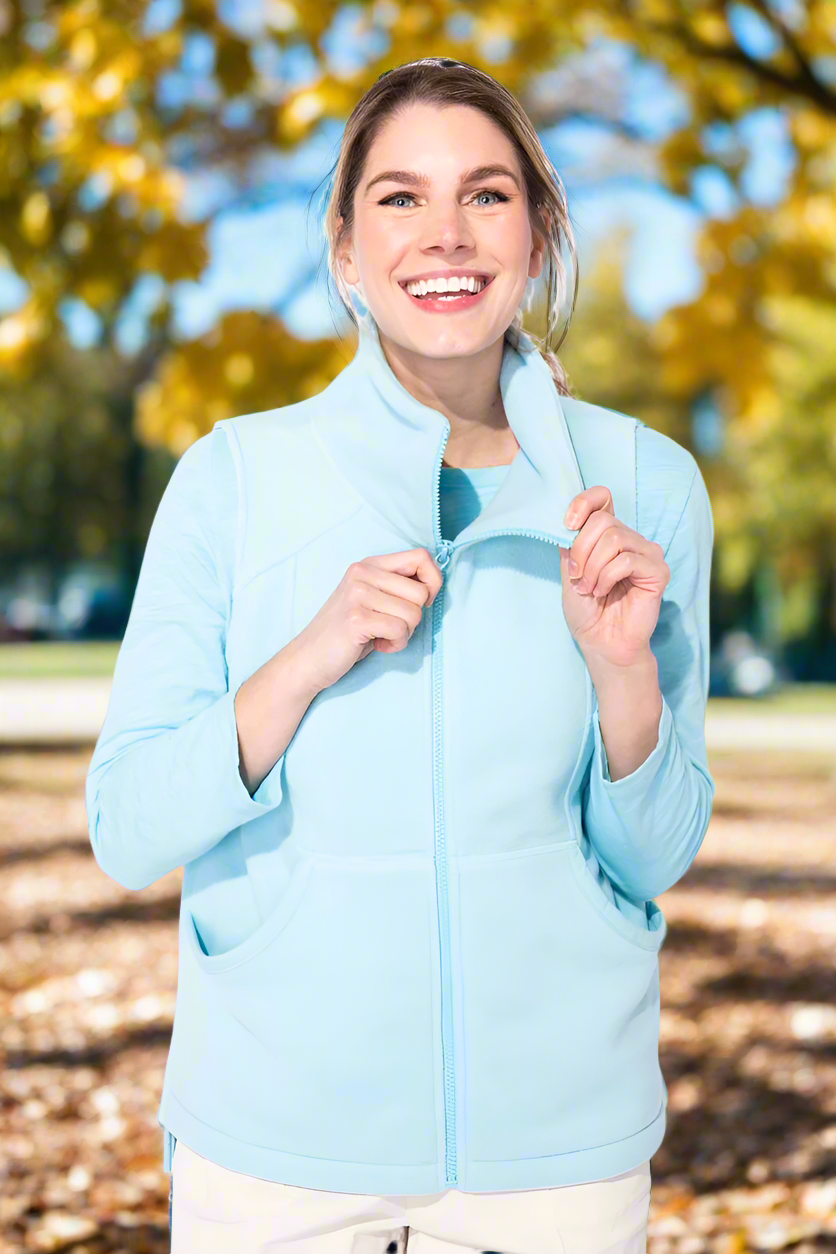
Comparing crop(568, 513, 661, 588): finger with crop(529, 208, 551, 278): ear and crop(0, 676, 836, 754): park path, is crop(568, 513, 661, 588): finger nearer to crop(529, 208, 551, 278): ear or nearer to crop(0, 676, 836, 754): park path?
crop(529, 208, 551, 278): ear

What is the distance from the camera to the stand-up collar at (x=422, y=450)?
1.57 metres

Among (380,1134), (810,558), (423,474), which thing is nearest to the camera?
(380,1134)

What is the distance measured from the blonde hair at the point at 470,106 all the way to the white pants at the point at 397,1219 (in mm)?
1082

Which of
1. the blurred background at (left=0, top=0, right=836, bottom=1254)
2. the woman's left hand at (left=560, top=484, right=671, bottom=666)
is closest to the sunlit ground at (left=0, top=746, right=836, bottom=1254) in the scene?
the blurred background at (left=0, top=0, right=836, bottom=1254)

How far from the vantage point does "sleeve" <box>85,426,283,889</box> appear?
1523mm

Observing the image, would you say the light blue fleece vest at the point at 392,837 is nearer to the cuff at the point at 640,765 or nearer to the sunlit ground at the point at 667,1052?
the cuff at the point at 640,765

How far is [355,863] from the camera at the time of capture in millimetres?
1527

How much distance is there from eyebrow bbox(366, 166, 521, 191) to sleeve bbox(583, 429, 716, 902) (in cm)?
40

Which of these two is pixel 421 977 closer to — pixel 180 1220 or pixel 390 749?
pixel 390 749

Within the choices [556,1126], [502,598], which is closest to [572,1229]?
[556,1126]

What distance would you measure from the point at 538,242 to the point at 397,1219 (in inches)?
50.3

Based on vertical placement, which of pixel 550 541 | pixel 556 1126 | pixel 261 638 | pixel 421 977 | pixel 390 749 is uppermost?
pixel 550 541

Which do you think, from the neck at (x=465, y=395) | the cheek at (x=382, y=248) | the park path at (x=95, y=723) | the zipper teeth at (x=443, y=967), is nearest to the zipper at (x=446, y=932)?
the zipper teeth at (x=443, y=967)

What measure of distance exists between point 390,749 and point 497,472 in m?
0.43
